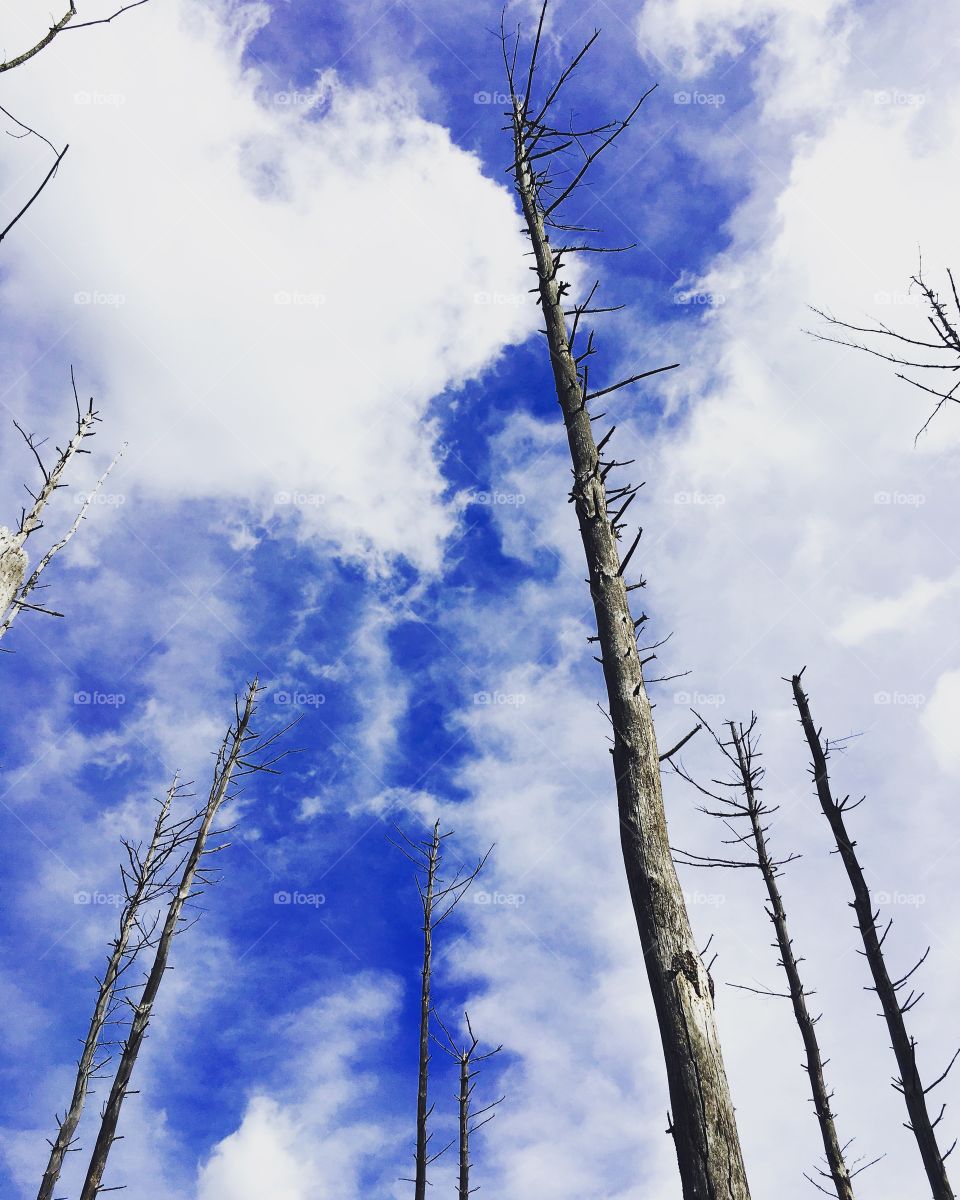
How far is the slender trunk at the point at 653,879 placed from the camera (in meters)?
3.03

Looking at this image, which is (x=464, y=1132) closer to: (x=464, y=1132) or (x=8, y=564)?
(x=464, y=1132)

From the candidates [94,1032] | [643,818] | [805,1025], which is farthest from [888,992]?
[94,1032]

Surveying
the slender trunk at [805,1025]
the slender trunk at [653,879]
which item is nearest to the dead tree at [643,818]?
the slender trunk at [653,879]

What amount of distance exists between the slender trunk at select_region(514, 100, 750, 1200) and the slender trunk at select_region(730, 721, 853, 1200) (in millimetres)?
8317

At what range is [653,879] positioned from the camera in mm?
3762

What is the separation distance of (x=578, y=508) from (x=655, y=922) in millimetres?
2925

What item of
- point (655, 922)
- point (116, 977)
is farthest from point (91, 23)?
point (116, 977)

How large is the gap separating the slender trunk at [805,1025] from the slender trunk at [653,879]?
832 cm

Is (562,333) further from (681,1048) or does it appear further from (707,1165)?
(707,1165)

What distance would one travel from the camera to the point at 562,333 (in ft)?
20.2

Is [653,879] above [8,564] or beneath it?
beneath

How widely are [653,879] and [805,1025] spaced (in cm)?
852

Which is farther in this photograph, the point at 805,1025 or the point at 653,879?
the point at 805,1025

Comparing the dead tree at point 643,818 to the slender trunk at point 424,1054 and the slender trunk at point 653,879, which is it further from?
the slender trunk at point 424,1054
